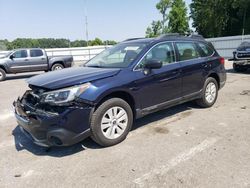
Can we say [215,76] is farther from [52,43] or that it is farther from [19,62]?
[52,43]

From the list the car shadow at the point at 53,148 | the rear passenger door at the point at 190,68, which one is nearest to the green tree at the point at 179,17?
the rear passenger door at the point at 190,68

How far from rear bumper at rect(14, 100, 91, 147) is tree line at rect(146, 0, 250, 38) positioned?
34605mm

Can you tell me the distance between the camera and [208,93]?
6117mm

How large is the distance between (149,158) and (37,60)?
516 inches

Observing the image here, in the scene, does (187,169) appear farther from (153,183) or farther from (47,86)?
(47,86)

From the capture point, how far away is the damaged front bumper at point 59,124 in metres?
3.58

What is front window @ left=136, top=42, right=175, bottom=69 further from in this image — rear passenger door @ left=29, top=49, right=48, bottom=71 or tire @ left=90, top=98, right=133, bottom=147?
rear passenger door @ left=29, top=49, right=48, bottom=71

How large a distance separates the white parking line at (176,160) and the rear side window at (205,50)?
2.50 metres

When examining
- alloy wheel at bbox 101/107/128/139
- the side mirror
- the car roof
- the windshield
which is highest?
the car roof

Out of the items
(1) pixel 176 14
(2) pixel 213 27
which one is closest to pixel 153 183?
(2) pixel 213 27

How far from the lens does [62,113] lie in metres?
3.58

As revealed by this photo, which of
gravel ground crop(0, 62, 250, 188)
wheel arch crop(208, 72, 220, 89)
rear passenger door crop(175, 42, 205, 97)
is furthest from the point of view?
wheel arch crop(208, 72, 220, 89)

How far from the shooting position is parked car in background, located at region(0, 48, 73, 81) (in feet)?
46.8

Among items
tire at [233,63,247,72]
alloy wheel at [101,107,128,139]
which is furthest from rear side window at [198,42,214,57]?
tire at [233,63,247,72]
